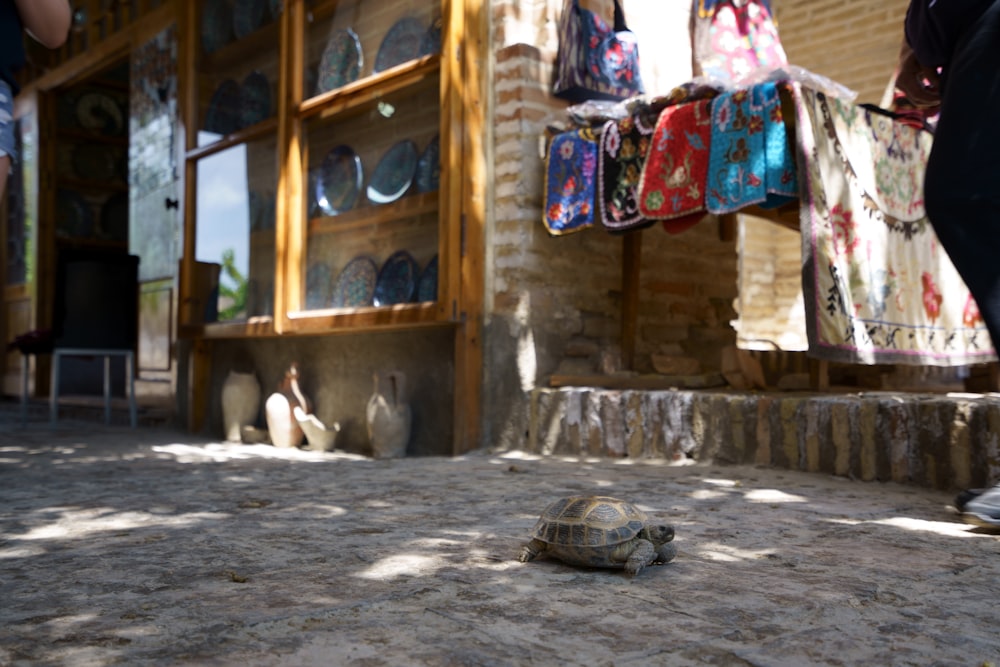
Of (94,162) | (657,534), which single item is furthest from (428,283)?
(94,162)

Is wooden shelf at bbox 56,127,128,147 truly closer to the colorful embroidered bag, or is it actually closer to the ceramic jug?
the ceramic jug

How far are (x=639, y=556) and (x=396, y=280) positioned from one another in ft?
11.4

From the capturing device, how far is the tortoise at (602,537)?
79.3 inches

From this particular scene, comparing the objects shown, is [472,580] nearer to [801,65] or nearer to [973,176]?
[973,176]

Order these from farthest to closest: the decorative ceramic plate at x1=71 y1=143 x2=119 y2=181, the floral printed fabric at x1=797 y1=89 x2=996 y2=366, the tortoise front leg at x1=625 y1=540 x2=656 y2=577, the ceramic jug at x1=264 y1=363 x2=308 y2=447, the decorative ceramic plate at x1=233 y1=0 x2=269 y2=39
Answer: the decorative ceramic plate at x1=71 y1=143 x2=119 y2=181 < the decorative ceramic plate at x1=233 y1=0 x2=269 y2=39 < the ceramic jug at x1=264 y1=363 x2=308 y2=447 < the floral printed fabric at x1=797 y1=89 x2=996 y2=366 < the tortoise front leg at x1=625 y1=540 x2=656 y2=577

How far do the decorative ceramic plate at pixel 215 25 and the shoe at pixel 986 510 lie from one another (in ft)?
19.5

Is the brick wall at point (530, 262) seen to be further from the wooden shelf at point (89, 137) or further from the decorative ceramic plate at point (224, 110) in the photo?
the wooden shelf at point (89, 137)

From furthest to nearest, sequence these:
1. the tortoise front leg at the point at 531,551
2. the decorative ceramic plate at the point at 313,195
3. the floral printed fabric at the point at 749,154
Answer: the decorative ceramic plate at the point at 313,195
the floral printed fabric at the point at 749,154
the tortoise front leg at the point at 531,551

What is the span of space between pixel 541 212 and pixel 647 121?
0.77 metres

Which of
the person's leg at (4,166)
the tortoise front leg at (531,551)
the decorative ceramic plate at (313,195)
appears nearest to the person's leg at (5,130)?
the person's leg at (4,166)

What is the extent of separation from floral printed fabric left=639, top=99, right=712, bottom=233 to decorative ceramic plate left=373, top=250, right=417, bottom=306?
4.74 feet

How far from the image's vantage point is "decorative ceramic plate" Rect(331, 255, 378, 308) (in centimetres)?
545

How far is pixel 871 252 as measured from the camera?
407 centimetres

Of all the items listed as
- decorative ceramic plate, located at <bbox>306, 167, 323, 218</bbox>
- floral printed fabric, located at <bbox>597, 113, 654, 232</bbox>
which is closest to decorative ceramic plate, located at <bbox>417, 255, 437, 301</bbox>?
floral printed fabric, located at <bbox>597, 113, 654, 232</bbox>
